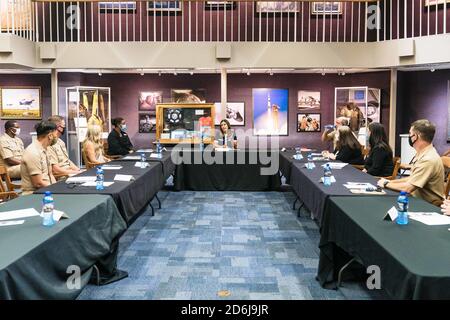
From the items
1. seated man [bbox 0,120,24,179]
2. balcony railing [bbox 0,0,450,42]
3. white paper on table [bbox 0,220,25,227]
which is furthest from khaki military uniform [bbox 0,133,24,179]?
white paper on table [bbox 0,220,25,227]

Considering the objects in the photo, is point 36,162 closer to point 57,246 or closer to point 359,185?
point 57,246

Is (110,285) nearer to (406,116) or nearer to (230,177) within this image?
(230,177)

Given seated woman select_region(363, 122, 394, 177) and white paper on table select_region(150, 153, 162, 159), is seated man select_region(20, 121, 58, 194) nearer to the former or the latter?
white paper on table select_region(150, 153, 162, 159)

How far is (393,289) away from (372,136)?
390 centimetres

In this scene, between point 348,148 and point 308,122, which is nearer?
point 348,148

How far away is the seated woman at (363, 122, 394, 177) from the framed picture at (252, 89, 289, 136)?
6.72m

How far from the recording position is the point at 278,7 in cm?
1121

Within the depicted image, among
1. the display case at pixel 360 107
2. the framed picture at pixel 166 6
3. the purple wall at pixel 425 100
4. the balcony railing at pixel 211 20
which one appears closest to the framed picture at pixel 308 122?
the display case at pixel 360 107

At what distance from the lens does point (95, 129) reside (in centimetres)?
756

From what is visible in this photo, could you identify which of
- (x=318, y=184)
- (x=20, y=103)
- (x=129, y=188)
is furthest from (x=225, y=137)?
(x=20, y=103)

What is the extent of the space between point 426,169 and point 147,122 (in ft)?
31.6

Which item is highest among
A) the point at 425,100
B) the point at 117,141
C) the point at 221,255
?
the point at 425,100

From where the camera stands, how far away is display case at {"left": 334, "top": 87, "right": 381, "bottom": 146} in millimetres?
11250

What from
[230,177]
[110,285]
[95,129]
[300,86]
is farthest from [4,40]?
[300,86]
